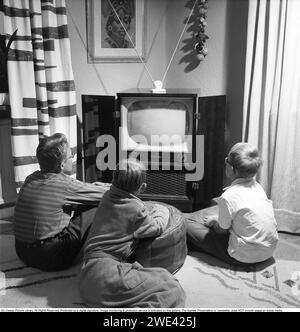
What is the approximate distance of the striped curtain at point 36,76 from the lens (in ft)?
7.48

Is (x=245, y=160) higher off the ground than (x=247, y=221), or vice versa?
(x=245, y=160)

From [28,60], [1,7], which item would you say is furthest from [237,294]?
[1,7]

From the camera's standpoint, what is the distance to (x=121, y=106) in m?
2.33

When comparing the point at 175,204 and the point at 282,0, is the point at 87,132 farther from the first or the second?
the point at 282,0

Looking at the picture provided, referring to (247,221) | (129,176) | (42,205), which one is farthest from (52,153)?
(247,221)

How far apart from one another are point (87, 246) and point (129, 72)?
5.33 ft

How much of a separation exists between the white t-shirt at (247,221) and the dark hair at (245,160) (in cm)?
5

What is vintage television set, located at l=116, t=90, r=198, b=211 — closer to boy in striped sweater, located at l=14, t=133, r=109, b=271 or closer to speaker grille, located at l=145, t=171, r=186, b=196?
speaker grille, located at l=145, t=171, r=186, b=196

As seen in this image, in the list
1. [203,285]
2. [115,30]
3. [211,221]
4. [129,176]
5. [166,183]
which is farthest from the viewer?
[115,30]

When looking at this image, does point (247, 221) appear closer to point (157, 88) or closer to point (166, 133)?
point (166, 133)

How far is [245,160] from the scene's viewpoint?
1.78m

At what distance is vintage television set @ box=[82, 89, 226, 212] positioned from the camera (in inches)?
91.1

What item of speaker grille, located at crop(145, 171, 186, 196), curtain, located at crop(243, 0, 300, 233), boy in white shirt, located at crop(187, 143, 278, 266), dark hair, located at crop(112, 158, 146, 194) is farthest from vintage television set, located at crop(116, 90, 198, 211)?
dark hair, located at crop(112, 158, 146, 194)

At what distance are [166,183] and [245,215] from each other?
723mm
